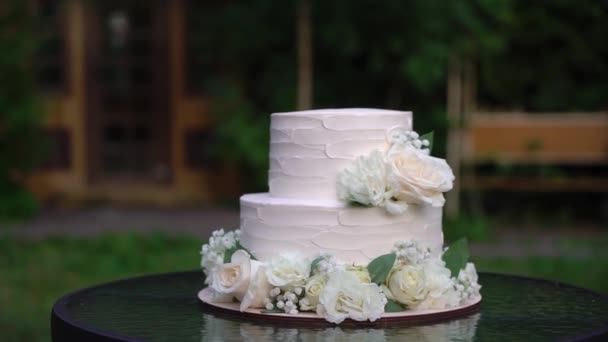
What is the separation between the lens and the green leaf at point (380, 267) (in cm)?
251

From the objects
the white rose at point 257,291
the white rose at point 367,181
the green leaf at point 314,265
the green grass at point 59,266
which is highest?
the white rose at point 367,181

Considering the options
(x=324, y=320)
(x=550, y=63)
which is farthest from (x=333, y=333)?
(x=550, y=63)

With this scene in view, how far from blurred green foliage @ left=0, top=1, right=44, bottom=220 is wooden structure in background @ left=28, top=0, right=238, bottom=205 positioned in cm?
77

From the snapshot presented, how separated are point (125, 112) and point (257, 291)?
919 centimetres

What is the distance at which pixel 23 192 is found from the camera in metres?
10.4

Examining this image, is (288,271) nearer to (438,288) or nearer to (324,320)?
(324,320)

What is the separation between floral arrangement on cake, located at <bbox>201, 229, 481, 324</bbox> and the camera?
2377mm

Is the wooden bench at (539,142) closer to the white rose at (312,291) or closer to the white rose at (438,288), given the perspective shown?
the white rose at (438,288)

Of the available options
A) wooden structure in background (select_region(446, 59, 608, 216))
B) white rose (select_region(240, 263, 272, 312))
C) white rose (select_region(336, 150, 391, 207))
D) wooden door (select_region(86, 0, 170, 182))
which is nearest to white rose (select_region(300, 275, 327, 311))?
white rose (select_region(240, 263, 272, 312))

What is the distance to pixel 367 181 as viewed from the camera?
8.33 feet

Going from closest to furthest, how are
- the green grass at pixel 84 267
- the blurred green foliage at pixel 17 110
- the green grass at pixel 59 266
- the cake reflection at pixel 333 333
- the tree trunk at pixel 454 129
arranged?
the cake reflection at pixel 333 333 → the green grass at pixel 59 266 → the green grass at pixel 84 267 → the tree trunk at pixel 454 129 → the blurred green foliage at pixel 17 110

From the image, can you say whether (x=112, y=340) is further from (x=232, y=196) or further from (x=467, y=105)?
(x=232, y=196)

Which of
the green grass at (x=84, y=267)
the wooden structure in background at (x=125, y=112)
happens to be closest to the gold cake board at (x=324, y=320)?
the green grass at (x=84, y=267)

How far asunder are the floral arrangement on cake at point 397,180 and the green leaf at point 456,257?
0.25m
